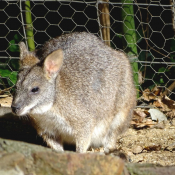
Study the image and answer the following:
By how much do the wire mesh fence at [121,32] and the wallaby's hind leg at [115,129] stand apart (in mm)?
1361

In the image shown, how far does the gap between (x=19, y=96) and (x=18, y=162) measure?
1.00m

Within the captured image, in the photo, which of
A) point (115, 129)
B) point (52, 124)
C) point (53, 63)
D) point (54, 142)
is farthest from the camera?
point (115, 129)

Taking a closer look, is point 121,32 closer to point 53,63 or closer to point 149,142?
point 149,142

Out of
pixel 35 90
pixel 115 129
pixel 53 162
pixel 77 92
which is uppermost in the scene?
pixel 35 90

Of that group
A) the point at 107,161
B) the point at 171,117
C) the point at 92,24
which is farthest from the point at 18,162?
the point at 92,24

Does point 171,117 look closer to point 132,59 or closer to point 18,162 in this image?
point 132,59

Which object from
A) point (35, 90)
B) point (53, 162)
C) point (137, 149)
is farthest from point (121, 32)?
point (53, 162)

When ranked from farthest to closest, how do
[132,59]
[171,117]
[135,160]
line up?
[132,59], [171,117], [135,160]

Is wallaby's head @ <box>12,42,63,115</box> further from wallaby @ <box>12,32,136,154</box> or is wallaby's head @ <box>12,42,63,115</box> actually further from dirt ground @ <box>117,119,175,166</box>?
dirt ground @ <box>117,119,175,166</box>

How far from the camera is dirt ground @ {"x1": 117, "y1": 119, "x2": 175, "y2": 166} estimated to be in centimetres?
445

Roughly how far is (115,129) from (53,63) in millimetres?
1076

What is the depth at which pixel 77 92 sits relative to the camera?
422cm

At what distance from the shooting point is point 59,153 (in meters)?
3.02

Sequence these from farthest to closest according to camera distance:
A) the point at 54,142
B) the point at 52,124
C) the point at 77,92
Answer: the point at 54,142 < the point at 77,92 < the point at 52,124
